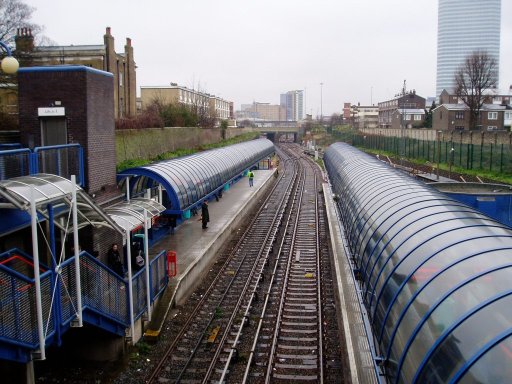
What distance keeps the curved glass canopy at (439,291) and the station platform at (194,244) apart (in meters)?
5.62

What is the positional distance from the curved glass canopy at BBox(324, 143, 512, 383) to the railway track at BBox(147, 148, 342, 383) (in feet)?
8.49

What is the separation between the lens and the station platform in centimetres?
1336

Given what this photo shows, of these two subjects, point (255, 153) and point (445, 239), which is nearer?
point (445, 239)

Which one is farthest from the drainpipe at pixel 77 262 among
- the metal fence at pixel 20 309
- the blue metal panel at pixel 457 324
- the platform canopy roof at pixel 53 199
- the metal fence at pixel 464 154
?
the metal fence at pixel 464 154

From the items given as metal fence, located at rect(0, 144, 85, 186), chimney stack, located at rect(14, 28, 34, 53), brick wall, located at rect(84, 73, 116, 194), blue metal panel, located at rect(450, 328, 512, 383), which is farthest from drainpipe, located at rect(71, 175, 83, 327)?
chimney stack, located at rect(14, 28, 34, 53)

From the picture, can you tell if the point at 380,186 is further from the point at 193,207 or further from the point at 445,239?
the point at 193,207

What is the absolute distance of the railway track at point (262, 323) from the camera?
10492 mm

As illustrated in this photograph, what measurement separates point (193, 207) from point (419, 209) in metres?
13.0

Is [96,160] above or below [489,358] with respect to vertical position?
above

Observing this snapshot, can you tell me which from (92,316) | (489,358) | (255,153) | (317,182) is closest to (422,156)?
(317,182)

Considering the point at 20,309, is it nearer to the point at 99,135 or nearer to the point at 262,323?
the point at 262,323

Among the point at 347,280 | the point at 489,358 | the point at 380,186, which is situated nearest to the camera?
the point at 489,358

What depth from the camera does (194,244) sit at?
18672 millimetres

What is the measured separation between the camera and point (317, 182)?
149ft
